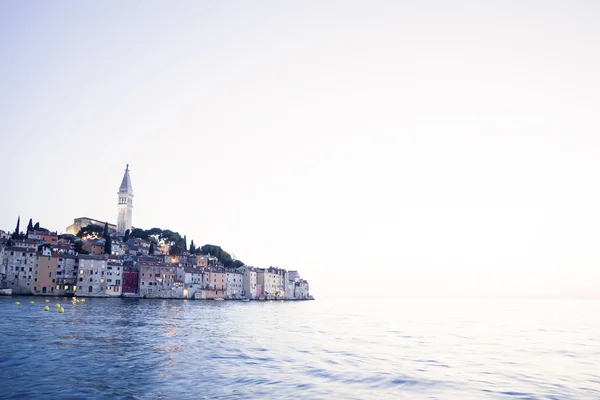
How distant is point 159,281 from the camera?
12681 cm

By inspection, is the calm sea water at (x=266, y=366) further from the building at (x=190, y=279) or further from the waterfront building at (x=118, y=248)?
the waterfront building at (x=118, y=248)

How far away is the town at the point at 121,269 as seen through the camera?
342 feet

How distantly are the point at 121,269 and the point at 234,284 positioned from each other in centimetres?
4601

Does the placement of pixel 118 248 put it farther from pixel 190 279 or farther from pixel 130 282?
pixel 130 282

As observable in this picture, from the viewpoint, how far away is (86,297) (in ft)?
363

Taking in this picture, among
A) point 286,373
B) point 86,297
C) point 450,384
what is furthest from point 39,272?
point 450,384

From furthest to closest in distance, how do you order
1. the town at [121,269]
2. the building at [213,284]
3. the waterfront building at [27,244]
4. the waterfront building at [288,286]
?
the waterfront building at [288,286]
the building at [213,284]
the waterfront building at [27,244]
the town at [121,269]

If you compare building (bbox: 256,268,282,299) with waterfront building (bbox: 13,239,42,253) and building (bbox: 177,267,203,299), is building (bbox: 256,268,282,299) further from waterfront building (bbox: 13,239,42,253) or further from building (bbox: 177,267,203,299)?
waterfront building (bbox: 13,239,42,253)

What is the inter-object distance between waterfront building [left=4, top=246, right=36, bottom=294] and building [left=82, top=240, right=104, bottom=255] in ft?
114

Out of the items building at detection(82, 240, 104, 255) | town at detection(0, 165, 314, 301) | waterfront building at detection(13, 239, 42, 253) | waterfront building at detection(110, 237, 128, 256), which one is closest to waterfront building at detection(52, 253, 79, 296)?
town at detection(0, 165, 314, 301)

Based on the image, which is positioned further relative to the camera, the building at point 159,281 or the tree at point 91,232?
the tree at point 91,232

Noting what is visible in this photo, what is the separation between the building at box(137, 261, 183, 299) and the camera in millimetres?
123625

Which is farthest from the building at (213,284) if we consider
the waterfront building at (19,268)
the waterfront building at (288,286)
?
the waterfront building at (19,268)

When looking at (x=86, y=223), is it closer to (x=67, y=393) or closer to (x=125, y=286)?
(x=125, y=286)
